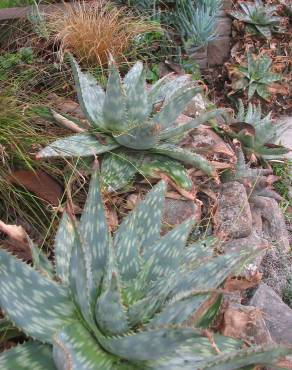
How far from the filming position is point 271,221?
349 cm

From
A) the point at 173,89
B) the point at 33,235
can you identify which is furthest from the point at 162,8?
the point at 33,235

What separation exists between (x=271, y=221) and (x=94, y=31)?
168 cm

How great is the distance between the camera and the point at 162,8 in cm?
477

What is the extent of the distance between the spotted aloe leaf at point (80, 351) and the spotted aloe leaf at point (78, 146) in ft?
3.14

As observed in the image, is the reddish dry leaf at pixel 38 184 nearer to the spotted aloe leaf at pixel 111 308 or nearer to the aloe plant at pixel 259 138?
the spotted aloe leaf at pixel 111 308

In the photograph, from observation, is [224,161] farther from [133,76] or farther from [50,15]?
[50,15]

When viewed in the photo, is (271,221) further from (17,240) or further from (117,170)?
(17,240)

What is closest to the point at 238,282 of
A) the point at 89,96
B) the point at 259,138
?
the point at 89,96

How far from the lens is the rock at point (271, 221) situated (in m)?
3.43

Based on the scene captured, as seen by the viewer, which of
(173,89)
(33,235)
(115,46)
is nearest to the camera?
(33,235)

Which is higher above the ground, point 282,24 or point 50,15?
point 50,15

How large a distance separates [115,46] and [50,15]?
2.05ft

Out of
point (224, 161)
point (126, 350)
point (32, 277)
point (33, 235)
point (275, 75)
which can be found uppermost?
point (32, 277)

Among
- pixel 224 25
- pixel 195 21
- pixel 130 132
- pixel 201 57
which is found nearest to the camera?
pixel 130 132
